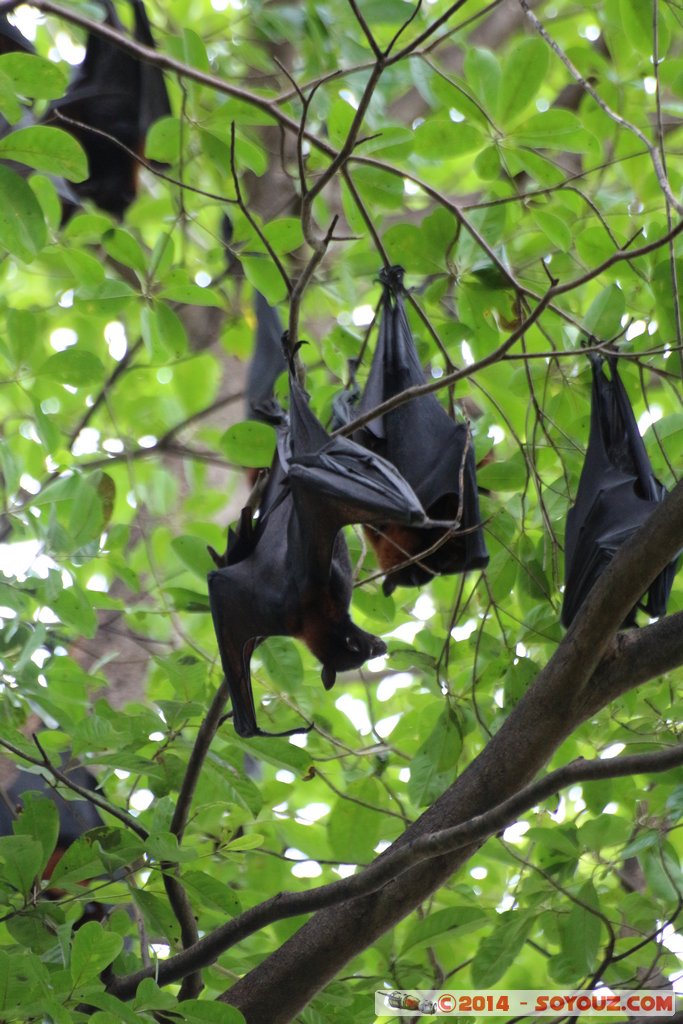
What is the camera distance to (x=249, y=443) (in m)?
3.76

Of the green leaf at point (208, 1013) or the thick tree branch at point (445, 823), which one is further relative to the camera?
the thick tree branch at point (445, 823)

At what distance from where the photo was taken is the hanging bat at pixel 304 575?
3.23 m

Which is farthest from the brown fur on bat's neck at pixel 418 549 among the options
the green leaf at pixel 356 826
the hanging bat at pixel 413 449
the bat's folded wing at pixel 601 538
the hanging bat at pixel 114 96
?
the hanging bat at pixel 114 96

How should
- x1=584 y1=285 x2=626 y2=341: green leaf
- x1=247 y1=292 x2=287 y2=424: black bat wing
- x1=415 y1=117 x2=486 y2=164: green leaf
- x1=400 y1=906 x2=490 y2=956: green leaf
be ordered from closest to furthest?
x1=400 y1=906 x2=490 y2=956: green leaf
x1=415 y1=117 x2=486 y2=164: green leaf
x1=584 y1=285 x2=626 y2=341: green leaf
x1=247 y1=292 x2=287 y2=424: black bat wing

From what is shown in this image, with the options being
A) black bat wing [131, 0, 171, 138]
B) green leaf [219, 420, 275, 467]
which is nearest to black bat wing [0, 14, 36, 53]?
black bat wing [131, 0, 171, 138]

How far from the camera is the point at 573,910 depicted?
3643mm

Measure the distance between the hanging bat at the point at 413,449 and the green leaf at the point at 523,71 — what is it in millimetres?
720

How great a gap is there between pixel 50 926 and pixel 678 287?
280 centimetres

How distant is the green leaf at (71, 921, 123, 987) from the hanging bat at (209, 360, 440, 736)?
0.81m

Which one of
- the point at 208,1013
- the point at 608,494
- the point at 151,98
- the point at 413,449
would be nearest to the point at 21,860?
the point at 208,1013

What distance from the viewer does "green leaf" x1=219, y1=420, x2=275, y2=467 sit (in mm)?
3715

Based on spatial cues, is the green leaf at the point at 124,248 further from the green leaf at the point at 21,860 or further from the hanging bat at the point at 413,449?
the green leaf at the point at 21,860

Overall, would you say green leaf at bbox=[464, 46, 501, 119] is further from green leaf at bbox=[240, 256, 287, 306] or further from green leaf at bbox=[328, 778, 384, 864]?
green leaf at bbox=[328, 778, 384, 864]

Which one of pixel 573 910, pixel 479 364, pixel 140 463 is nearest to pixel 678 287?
pixel 479 364
